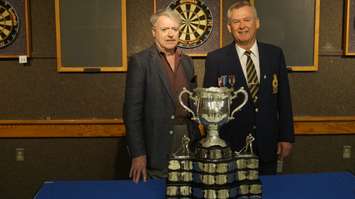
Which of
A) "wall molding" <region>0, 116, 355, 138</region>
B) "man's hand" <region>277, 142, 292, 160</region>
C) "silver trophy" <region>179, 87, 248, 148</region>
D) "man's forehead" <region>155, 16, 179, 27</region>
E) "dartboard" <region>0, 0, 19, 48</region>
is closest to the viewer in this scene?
"silver trophy" <region>179, 87, 248, 148</region>

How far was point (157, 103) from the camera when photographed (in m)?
2.34

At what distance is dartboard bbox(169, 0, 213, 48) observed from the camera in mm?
3383

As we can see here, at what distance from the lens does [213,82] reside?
2.45 meters

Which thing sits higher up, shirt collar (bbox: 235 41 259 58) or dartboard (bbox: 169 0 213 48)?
dartboard (bbox: 169 0 213 48)

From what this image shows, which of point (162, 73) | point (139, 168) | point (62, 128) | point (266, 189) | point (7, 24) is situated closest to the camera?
point (266, 189)

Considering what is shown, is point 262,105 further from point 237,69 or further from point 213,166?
point 213,166

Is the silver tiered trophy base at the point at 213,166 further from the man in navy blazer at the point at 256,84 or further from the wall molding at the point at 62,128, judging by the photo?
the wall molding at the point at 62,128

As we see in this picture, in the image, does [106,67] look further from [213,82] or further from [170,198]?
[170,198]

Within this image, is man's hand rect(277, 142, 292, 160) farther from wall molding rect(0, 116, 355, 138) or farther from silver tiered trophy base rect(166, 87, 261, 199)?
wall molding rect(0, 116, 355, 138)

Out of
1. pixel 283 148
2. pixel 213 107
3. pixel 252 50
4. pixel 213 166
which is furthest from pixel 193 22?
pixel 213 166

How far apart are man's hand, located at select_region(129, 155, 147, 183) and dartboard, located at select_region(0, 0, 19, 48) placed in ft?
6.06

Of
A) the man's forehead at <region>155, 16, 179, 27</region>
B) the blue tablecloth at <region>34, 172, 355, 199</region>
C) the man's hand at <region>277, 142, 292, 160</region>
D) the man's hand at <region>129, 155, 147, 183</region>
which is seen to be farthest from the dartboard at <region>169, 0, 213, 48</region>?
the blue tablecloth at <region>34, 172, 355, 199</region>

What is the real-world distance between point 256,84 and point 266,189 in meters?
0.76

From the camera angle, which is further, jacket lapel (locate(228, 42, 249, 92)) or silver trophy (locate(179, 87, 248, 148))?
jacket lapel (locate(228, 42, 249, 92))
